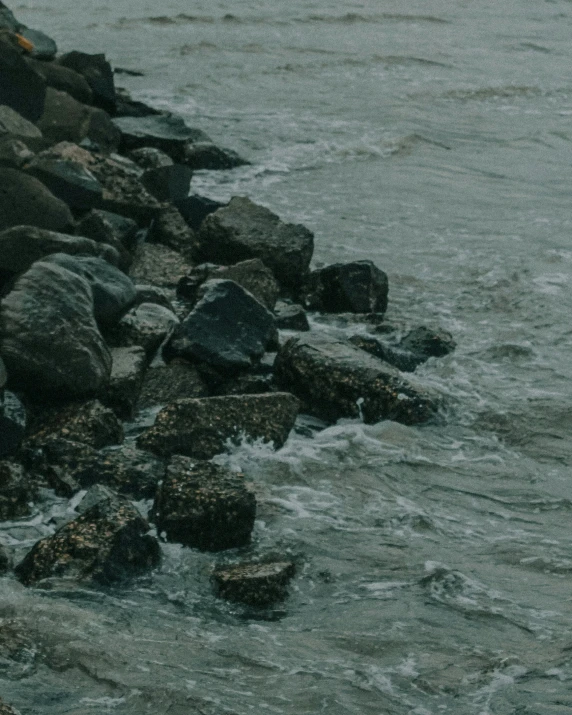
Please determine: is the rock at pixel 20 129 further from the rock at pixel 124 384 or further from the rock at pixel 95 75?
the rock at pixel 95 75

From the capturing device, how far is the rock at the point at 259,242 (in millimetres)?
10516

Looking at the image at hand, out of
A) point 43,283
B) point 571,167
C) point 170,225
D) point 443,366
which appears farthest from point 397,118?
point 43,283

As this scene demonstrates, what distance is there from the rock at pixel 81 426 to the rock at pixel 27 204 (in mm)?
2342

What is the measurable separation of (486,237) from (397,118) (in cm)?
619

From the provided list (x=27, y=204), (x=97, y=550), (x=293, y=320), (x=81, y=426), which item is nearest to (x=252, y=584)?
(x=97, y=550)

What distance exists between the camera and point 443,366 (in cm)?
926

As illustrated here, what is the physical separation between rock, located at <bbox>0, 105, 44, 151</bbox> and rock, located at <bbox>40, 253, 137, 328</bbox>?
10.5ft

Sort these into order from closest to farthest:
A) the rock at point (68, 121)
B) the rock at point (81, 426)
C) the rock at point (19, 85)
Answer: the rock at point (81, 426) → the rock at point (19, 85) → the rock at point (68, 121)

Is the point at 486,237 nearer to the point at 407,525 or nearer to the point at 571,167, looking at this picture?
the point at 571,167

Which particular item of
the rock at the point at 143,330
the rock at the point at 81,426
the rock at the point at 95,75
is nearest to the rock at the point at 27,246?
the rock at the point at 143,330

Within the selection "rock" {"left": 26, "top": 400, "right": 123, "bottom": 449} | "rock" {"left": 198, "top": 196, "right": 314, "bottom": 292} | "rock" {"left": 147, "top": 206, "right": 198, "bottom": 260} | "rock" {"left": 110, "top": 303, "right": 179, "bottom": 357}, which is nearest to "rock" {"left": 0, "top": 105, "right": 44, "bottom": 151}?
"rock" {"left": 147, "top": 206, "right": 198, "bottom": 260}

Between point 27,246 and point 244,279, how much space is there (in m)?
1.97

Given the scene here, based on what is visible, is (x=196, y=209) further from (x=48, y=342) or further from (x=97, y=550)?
(x=97, y=550)

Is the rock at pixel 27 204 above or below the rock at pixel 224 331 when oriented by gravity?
above
